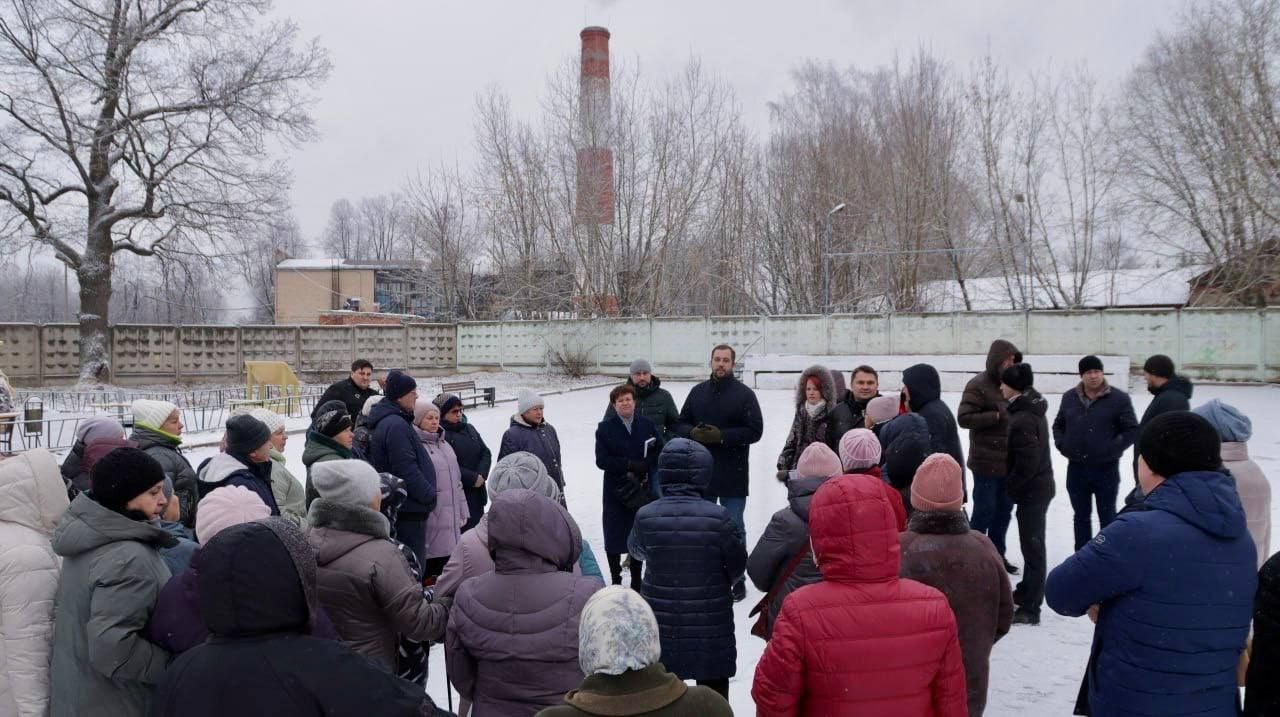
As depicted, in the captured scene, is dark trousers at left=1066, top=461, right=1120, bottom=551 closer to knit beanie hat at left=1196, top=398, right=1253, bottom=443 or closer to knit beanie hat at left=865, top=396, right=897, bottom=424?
knit beanie hat at left=865, top=396, right=897, bottom=424

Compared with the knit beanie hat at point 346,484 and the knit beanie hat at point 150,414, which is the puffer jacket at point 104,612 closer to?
the knit beanie hat at point 346,484

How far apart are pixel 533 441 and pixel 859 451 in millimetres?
2623

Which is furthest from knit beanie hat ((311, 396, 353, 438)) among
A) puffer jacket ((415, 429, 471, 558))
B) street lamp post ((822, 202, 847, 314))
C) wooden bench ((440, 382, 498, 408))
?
street lamp post ((822, 202, 847, 314))

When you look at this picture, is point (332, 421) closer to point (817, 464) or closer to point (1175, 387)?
point (817, 464)

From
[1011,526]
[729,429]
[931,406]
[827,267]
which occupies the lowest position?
[1011,526]

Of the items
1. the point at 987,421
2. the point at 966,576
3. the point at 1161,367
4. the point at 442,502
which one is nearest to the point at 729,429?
the point at 987,421

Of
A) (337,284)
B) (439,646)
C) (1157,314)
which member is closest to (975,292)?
(1157,314)

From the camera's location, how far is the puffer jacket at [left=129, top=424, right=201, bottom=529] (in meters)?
4.44

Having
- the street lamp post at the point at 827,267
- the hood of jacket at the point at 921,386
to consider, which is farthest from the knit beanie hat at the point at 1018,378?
the street lamp post at the point at 827,267

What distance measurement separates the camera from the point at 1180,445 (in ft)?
8.47

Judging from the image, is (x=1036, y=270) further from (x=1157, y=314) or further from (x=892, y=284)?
(x=1157, y=314)

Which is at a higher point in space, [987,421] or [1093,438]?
[987,421]

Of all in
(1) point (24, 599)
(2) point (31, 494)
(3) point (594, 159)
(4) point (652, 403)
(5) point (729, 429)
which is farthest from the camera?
(3) point (594, 159)

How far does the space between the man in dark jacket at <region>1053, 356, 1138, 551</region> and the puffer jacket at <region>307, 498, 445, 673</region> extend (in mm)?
4611
